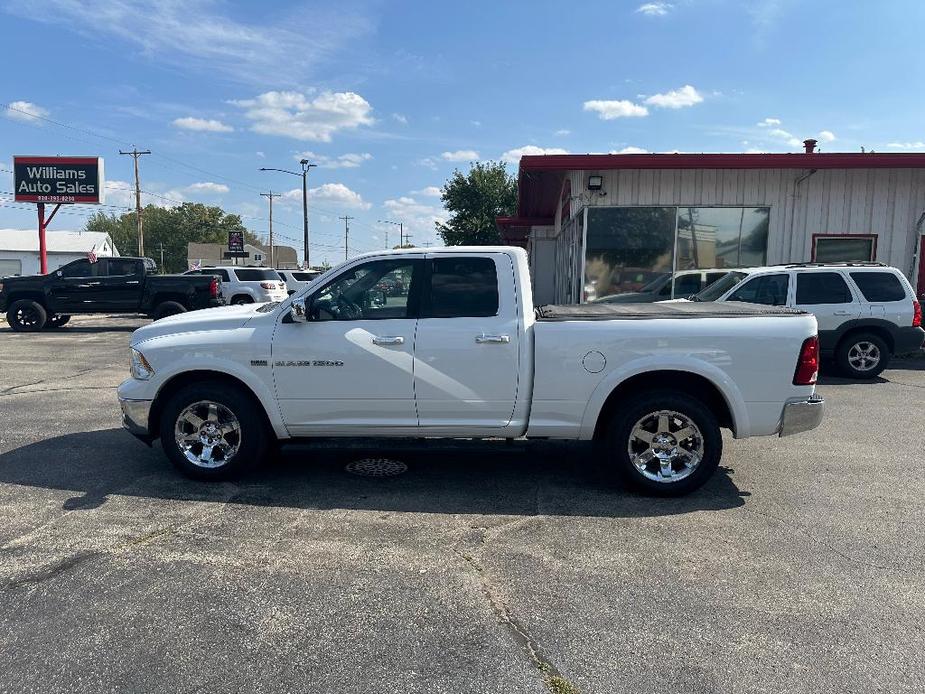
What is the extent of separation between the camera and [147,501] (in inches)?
186

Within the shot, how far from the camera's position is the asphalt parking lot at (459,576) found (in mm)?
2775

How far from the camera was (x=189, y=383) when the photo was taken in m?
5.06

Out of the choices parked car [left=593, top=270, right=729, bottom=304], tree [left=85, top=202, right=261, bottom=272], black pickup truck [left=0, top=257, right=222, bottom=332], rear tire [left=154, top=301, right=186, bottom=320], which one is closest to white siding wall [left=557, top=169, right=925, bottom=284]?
parked car [left=593, top=270, right=729, bottom=304]

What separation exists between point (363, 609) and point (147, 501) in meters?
2.34

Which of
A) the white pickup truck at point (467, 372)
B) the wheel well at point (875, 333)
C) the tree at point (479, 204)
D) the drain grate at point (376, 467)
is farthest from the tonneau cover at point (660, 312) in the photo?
the tree at point (479, 204)

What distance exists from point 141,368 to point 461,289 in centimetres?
254

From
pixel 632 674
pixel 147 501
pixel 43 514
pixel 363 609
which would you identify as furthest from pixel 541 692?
pixel 43 514

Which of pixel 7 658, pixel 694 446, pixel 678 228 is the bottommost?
pixel 7 658

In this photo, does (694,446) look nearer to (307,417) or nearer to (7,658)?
(307,417)

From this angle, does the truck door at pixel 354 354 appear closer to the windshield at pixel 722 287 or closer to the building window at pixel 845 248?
the windshield at pixel 722 287

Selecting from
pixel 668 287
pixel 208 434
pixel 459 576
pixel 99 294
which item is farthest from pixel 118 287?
pixel 459 576

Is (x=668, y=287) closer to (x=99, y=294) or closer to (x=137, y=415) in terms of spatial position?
(x=137, y=415)

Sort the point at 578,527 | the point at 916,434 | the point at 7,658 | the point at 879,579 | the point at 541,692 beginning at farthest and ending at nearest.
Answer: the point at 916,434 → the point at 578,527 → the point at 879,579 → the point at 7,658 → the point at 541,692

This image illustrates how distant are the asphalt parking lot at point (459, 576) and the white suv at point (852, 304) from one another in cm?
429
